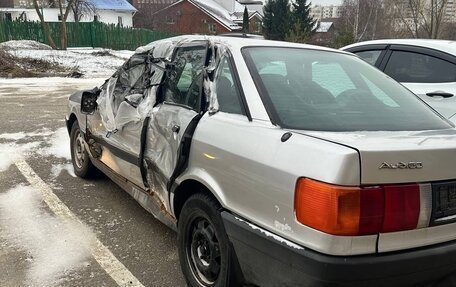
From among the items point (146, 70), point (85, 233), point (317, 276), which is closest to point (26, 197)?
point (85, 233)

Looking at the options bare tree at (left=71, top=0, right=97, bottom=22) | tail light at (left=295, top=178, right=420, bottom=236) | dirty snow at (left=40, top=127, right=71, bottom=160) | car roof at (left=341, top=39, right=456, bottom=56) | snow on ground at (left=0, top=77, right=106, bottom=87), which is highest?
bare tree at (left=71, top=0, right=97, bottom=22)

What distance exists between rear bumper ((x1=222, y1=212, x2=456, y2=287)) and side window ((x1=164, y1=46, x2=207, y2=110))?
115 cm

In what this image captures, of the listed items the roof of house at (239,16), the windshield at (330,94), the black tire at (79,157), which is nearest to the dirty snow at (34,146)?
the black tire at (79,157)

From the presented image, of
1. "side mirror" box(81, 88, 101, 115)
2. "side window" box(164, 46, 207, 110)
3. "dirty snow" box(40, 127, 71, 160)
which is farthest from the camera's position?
"dirty snow" box(40, 127, 71, 160)

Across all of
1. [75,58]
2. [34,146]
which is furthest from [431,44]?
[75,58]

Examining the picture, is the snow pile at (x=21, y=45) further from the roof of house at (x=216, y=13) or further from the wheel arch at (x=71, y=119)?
the roof of house at (x=216, y=13)

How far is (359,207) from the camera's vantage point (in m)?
2.01

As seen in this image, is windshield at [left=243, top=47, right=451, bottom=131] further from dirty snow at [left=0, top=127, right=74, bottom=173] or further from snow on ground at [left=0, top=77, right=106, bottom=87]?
snow on ground at [left=0, top=77, right=106, bottom=87]

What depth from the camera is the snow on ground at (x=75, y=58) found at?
72.4 ft

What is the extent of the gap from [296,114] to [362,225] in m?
0.81

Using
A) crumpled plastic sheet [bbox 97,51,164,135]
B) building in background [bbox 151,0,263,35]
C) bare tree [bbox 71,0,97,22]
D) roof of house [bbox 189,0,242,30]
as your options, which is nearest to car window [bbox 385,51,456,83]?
crumpled plastic sheet [bbox 97,51,164,135]

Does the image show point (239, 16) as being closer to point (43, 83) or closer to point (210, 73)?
point (43, 83)

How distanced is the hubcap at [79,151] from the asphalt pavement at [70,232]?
200 mm

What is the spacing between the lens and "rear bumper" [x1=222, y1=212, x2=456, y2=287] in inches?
79.1
